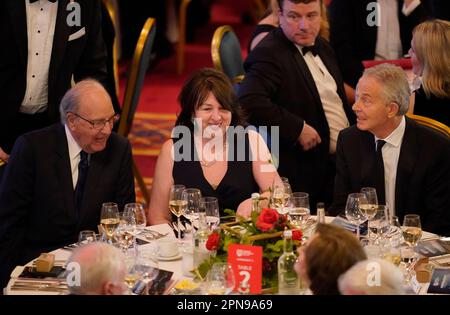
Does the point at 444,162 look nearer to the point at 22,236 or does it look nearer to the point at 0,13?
the point at 22,236

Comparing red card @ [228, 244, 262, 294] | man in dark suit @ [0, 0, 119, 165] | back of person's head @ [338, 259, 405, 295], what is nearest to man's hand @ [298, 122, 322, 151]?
man in dark suit @ [0, 0, 119, 165]

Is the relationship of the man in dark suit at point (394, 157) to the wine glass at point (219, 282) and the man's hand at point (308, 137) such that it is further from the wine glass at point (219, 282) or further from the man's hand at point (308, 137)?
the wine glass at point (219, 282)

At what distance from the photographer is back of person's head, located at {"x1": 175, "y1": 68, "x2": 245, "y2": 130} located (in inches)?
169

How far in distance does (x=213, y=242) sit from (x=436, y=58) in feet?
6.67

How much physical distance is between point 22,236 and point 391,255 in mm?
1671

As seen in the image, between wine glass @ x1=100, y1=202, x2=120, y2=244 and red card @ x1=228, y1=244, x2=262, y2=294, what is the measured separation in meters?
0.59

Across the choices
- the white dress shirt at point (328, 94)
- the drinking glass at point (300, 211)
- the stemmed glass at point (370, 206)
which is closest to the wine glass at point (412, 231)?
the stemmed glass at point (370, 206)

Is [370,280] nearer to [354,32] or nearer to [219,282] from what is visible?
[219,282]

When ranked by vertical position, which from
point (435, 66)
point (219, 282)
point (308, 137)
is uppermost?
point (435, 66)

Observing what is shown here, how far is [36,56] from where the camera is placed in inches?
184

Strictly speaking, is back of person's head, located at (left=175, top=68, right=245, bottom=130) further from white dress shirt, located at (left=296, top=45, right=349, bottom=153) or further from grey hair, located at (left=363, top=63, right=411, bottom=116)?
white dress shirt, located at (left=296, top=45, right=349, bottom=153)

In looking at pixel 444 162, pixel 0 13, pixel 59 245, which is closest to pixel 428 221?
Result: pixel 444 162

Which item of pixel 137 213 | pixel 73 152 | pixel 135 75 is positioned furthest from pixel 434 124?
pixel 135 75

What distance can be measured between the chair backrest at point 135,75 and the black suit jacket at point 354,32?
3.87ft
